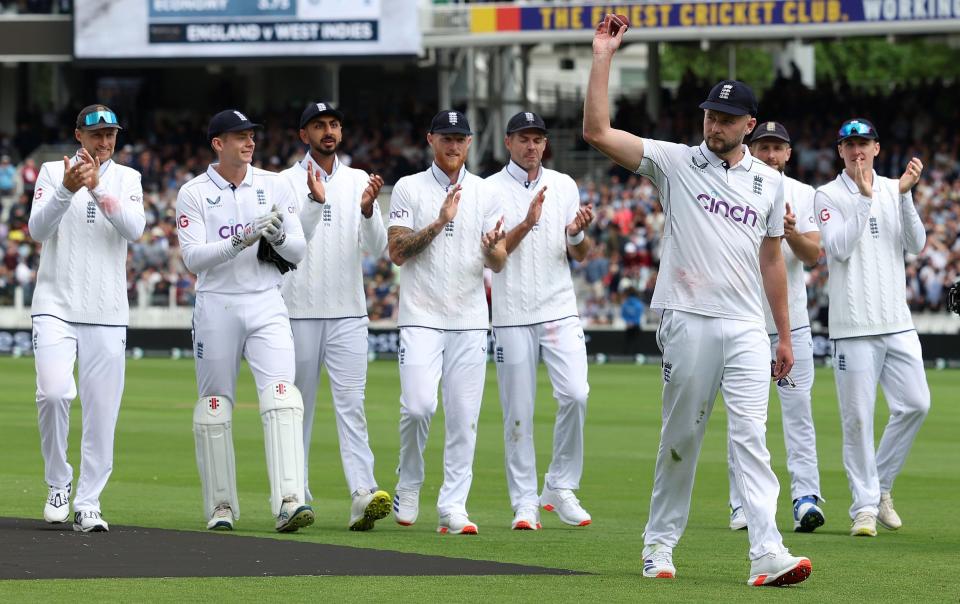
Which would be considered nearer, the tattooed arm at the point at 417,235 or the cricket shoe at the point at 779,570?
the cricket shoe at the point at 779,570

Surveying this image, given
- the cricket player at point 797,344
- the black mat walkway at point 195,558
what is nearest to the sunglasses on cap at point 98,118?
the black mat walkway at point 195,558

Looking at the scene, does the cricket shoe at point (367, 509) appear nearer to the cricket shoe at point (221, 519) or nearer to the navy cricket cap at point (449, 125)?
the cricket shoe at point (221, 519)

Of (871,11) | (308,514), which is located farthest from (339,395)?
(871,11)

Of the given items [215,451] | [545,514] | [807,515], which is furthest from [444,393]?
[807,515]

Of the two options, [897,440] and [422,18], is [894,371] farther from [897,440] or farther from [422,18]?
[422,18]

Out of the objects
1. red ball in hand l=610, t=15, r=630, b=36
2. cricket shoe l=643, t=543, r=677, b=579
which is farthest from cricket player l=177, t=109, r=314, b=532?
red ball in hand l=610, t=15, r=630, b=36

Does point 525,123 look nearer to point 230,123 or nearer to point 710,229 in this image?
point 230,123

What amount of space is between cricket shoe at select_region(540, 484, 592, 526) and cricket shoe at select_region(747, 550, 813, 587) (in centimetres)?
278

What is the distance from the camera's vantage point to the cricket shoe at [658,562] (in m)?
8.15

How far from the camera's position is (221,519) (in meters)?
9.78

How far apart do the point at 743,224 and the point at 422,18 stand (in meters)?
32.7

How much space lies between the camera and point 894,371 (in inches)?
419

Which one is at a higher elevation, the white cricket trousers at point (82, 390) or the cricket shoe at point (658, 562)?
the white cricket trousers at point (82, 390)

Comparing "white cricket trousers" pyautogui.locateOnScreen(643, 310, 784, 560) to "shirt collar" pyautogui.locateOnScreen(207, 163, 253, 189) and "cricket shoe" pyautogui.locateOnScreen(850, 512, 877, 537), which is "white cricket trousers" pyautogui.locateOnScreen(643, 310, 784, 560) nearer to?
"cricket shoe" pyautogui.locateOnScreen(850, 512, 877, 537)
